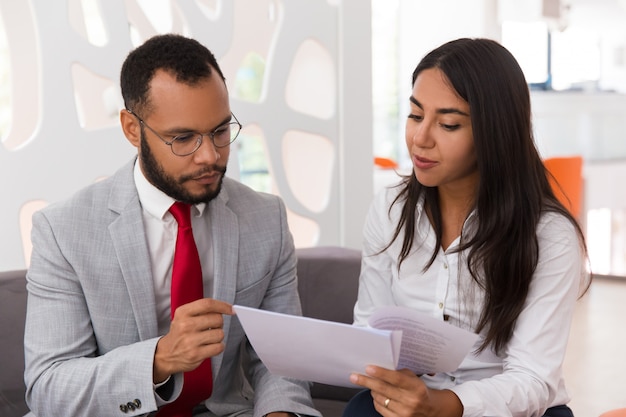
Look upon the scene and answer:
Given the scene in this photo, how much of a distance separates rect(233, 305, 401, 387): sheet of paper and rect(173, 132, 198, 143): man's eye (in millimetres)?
462

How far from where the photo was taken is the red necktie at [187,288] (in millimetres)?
1869

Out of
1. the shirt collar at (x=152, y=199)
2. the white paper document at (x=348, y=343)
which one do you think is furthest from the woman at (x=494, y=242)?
the shirt collar at (x=152, y=199)

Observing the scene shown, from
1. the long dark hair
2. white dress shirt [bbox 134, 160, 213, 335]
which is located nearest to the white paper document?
the long dark hair

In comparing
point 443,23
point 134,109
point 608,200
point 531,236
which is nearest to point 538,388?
point 531,236

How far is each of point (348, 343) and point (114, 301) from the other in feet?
2.14

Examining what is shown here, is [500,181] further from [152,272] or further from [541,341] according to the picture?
[152,272]

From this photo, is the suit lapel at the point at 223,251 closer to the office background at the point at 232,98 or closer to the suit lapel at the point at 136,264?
the suit lapel at the point at 136,264

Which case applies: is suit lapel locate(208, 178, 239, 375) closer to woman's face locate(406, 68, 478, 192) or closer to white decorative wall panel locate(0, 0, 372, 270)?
woman's face locate(406, 68, 478, 192)

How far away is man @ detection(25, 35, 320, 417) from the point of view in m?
1.75

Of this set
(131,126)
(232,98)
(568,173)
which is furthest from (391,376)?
(568,173)

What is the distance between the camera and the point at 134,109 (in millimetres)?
1866

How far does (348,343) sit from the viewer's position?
1489 millimetres

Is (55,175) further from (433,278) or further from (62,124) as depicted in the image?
(433,278)

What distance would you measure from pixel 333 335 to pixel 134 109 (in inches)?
29.5
